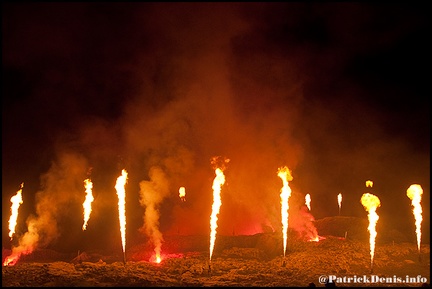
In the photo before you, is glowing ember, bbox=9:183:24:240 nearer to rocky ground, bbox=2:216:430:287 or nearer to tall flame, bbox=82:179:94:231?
rocky ground, bbox=2:216:430:287

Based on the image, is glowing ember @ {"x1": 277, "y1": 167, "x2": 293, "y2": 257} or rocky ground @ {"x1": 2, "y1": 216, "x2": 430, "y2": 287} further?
glowing ember @ {"x1": 277, "y1": 167, "x2": 293, "y2": 257}

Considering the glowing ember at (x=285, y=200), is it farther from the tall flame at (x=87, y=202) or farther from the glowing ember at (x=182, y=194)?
the tall flame at (x=87, y=202)

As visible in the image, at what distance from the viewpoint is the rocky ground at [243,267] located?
1995cm

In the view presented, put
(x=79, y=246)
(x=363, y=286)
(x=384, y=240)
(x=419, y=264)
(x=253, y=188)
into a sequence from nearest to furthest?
(x=363, y=286), (x=419, y=264), (x=384, y=240), (x=79, y=246), (x=253, y=188)

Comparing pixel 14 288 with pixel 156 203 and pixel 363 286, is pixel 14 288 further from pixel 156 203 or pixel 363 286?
pixel 156 203

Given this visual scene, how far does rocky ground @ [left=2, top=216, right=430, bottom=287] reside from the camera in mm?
19953

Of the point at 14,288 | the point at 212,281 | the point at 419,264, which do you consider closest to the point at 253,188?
the point at 419,264

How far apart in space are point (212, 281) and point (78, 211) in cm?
2869

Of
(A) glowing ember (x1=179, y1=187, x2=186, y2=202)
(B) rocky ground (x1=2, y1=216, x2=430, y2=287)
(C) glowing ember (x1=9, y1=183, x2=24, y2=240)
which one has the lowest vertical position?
(B) rocky ground (x1=2, y1=216, x2=430, y2=287)

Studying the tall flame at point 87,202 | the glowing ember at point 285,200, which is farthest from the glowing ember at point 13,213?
the glowing ember at point 285,200

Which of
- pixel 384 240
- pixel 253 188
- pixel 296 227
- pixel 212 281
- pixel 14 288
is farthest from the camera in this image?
pixel 253 188

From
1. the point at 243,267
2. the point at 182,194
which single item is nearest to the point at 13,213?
the point at 182,194

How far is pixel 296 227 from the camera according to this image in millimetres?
38062

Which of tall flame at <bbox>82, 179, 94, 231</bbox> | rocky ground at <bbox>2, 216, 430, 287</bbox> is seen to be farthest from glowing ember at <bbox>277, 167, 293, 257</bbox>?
tall flame at <bbox>82, 179, 94, 231</bbox>
